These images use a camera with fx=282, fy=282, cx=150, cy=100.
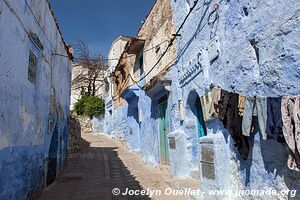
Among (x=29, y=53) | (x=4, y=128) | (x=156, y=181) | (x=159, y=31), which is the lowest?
(x=156, y=181)

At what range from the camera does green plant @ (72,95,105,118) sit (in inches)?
1075

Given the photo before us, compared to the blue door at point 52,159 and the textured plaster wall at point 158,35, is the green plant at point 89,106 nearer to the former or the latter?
the textured plaster wall at point 158,35

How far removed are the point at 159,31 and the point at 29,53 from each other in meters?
5.55

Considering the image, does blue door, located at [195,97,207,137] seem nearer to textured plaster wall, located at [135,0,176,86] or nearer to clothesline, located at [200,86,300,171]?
clothesline, located at [200,86,300,171]

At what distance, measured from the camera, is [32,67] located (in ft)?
21.1

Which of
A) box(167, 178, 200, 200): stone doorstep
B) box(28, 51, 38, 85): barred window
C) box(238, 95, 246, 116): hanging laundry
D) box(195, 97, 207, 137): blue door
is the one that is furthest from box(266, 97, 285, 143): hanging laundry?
box(28, 51, 38, 85): barred window

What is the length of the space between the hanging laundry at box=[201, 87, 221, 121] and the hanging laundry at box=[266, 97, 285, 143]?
1.53m

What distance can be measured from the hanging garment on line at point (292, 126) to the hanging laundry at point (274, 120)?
167 mm

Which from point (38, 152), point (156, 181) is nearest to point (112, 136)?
point (156, 181)

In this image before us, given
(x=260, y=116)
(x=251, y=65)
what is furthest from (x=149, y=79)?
(x=260, y=116)

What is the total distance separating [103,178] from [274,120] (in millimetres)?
7174

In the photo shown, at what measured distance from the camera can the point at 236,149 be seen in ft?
16.5

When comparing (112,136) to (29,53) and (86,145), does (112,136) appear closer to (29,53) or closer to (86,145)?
(86,145)

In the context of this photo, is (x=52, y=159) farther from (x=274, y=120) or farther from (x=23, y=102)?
(x=274, y=120)
